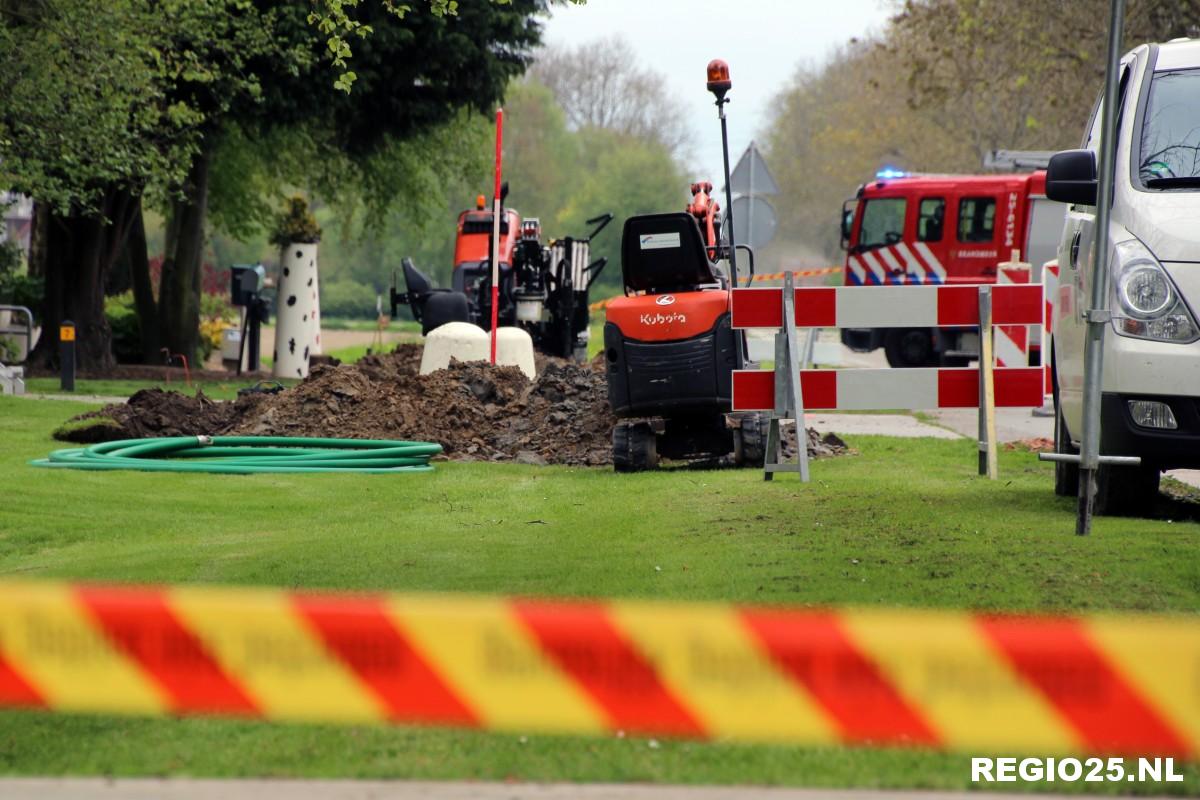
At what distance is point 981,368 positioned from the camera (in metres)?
11.8

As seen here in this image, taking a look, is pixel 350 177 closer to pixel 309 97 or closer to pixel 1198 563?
pixel 309 97

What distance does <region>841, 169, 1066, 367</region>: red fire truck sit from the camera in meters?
32.7

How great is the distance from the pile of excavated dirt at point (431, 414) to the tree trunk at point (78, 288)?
42.0 ft

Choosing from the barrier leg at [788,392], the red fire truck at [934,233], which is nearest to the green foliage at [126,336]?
the red fire truck at [934,233]

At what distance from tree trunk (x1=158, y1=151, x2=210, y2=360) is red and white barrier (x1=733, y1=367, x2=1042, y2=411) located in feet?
72.3

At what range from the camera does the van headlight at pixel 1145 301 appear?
863 centimetres

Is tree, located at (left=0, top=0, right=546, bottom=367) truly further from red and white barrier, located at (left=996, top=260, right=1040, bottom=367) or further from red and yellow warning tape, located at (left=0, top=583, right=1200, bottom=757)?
red and yellow warning tape, located at (left=0, top=583, right=1200, bottom=757)

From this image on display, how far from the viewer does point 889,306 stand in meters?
11.6

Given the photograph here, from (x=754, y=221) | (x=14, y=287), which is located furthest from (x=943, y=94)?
(x=14, y=287)

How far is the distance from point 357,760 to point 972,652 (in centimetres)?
182

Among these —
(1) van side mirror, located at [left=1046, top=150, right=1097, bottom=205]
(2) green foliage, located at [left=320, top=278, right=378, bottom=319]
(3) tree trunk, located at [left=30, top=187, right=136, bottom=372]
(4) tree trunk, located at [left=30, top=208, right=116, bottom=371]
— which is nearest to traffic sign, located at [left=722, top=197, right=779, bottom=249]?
(1) van side mirror, located at [left=1046, top=150, right=1097, bottom=205]

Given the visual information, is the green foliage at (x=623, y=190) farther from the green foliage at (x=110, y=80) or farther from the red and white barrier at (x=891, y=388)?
the red and white barrier at (x=891, y=388)

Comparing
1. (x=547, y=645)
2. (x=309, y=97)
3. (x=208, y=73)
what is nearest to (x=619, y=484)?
(x=547, y=645)

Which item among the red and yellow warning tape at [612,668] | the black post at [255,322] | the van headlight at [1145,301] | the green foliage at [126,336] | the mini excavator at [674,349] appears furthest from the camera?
the green foliage at [126,336]
